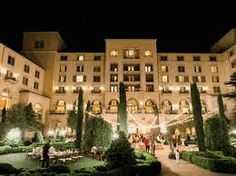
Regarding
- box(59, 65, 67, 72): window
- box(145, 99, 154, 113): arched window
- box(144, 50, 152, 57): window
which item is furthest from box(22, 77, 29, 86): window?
box(144, 50, 152, 57): window

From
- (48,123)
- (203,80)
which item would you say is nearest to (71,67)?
(48,123)

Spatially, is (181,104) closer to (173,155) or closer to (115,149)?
(173,155)

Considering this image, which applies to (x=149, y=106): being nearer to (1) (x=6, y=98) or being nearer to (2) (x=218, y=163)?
(1) (x=6, y=98)

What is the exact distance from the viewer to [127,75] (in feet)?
203

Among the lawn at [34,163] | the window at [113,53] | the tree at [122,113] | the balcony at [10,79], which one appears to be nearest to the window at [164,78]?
the window at [113,53]

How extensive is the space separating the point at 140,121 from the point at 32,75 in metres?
27.3

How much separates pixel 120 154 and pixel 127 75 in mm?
47560

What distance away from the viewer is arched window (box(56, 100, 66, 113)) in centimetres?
5964

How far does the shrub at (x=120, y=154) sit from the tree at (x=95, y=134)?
42.1 ft

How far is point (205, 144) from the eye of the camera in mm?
22719

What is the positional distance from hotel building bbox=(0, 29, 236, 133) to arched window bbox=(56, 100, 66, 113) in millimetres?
249

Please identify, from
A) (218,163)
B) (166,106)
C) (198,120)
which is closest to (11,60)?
(166,106)

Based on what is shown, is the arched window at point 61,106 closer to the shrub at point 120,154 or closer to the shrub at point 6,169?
the shrub at point 120,154

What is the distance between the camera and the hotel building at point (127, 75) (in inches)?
2307
